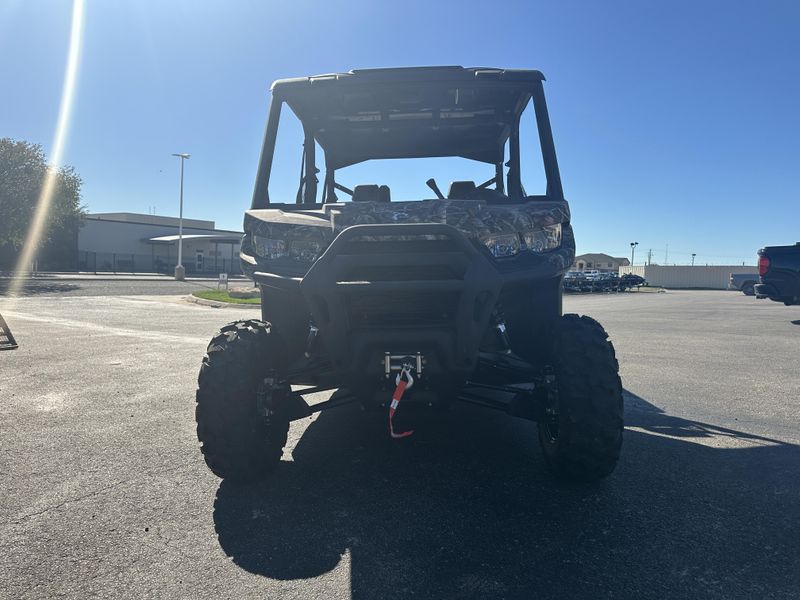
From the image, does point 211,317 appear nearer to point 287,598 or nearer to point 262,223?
point 262,223

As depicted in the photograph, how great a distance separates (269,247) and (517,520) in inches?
84.6

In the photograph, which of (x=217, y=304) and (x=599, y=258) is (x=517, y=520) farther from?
(x=599, y=258)

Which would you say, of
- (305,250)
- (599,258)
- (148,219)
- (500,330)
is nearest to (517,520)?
(500,330)

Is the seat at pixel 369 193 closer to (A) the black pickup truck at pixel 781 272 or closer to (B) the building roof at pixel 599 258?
(A) the black pickup truck at pixel 781 272

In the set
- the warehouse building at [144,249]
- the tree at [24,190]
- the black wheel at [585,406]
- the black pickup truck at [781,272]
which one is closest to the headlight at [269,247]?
the black wheel at [585,406]

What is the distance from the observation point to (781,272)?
1331cm

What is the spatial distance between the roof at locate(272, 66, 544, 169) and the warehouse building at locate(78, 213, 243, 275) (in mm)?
48266

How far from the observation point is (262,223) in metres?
3.47

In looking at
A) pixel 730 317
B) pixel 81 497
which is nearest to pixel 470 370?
pixel 81 497

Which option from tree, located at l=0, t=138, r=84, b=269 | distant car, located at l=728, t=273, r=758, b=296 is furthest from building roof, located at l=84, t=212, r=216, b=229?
distant car, located at l=728, t=273, r=758, b=296

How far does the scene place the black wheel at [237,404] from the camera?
3121 millimetres

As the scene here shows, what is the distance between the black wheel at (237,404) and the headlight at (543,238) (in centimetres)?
173

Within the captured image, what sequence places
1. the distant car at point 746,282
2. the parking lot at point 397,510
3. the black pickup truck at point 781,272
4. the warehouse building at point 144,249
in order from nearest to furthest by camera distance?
the parking lot at point 397,510
the black pickup truck at point 781,272
the distant car at point 746,282
the warehouse building at point 144,249

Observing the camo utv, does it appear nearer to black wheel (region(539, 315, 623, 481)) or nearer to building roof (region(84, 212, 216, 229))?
black wheel (region(539, 315, 623, 481))
